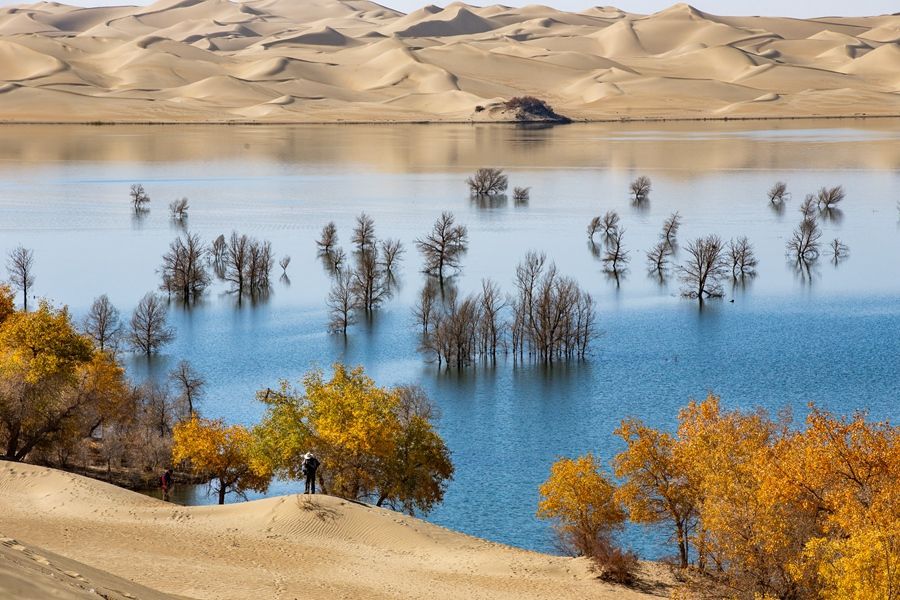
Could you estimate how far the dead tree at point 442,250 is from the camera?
78562 mm

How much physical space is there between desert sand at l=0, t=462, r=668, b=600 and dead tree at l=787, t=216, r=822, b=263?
5836cm

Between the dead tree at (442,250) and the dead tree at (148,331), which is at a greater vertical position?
the dead tree at (442,250)

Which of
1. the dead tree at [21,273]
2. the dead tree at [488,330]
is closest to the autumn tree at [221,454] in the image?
the dead tree at [488,330]

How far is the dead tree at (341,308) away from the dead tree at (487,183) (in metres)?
42.4

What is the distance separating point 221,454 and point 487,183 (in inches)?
3068

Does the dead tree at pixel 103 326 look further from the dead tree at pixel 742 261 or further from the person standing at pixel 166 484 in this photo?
the dead tree at pixel 742 261

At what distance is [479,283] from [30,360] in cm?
3989

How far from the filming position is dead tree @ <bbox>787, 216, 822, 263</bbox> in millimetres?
82938

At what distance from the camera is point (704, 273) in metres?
71.8

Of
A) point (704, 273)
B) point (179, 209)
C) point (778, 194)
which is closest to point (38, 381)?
point (704, 273)

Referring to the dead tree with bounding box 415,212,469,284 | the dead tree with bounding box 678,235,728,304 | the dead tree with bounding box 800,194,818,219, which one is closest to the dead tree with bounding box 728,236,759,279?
the dead tree with bounding box 678,235,728,304

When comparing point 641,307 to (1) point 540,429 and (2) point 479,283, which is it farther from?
(1) point 540,429

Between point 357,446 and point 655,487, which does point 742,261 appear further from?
point 655,487

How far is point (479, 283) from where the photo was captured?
7344cm
